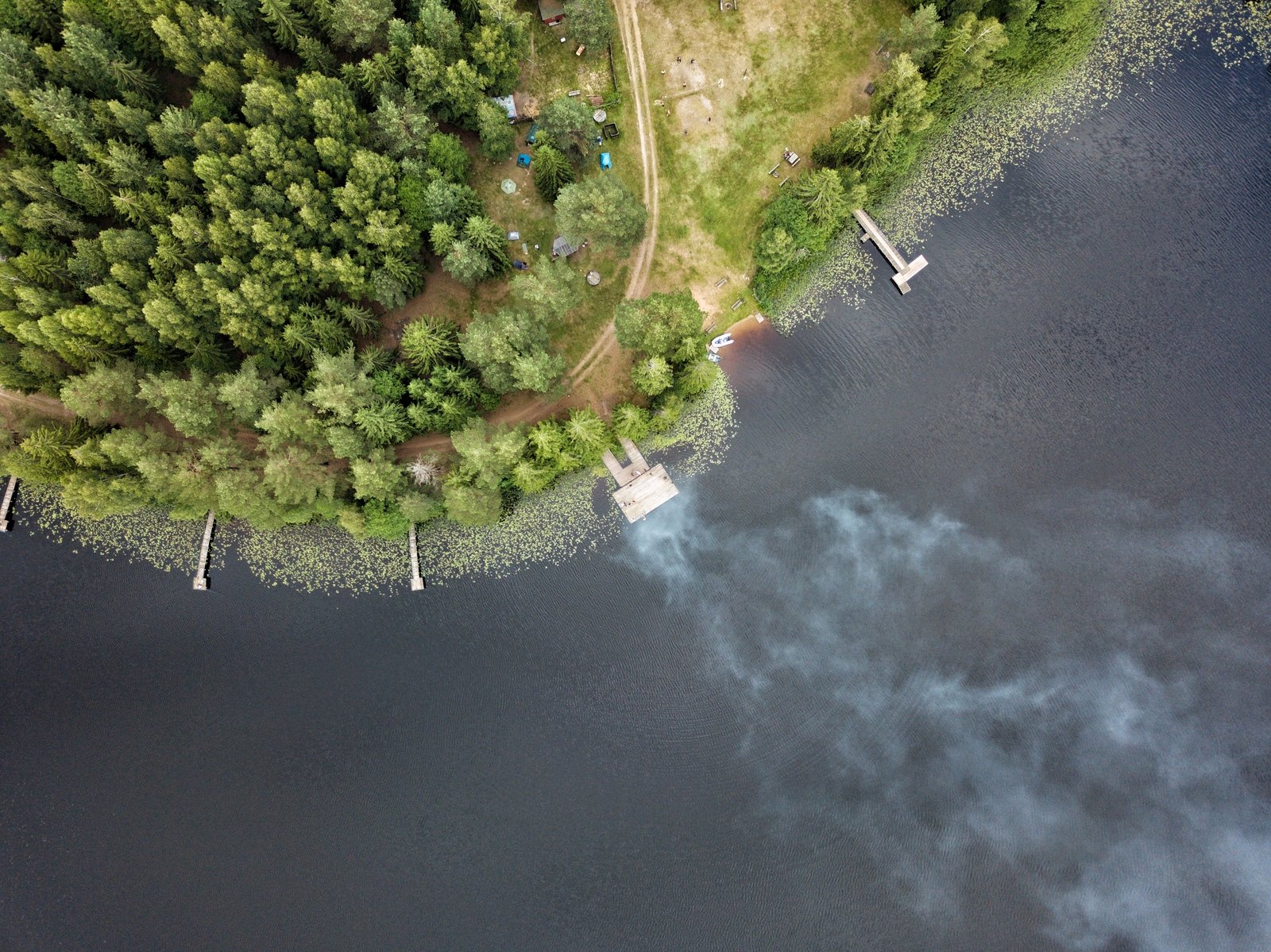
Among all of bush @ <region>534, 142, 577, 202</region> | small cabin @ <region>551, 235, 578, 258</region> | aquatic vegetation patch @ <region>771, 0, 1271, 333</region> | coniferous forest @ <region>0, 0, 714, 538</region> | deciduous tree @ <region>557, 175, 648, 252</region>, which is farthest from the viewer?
aquatic vegetation patch @ <region>771, 0, 1271, 333</region>

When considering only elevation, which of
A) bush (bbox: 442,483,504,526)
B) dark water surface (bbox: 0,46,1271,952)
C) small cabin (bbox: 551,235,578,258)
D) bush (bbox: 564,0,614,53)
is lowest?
dark water surface (bbox: 0,46,1271,952)

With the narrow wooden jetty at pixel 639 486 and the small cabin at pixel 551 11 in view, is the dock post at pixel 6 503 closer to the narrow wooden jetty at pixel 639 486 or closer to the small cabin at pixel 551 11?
the narrow wooden jetty at pixel 639 486

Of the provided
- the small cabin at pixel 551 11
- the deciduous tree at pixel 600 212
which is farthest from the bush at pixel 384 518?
the small cabin at pixel 551 11

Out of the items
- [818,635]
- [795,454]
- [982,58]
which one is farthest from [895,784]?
[982,58]

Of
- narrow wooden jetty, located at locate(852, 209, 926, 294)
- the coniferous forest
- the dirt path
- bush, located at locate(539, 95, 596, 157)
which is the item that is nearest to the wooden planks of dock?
the coniferous forest

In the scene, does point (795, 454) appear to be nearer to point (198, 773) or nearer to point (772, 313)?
point (772, 313)

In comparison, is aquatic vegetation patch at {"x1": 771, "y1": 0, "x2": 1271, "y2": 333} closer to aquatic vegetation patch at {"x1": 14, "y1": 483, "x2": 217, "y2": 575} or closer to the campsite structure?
the campsite structure
